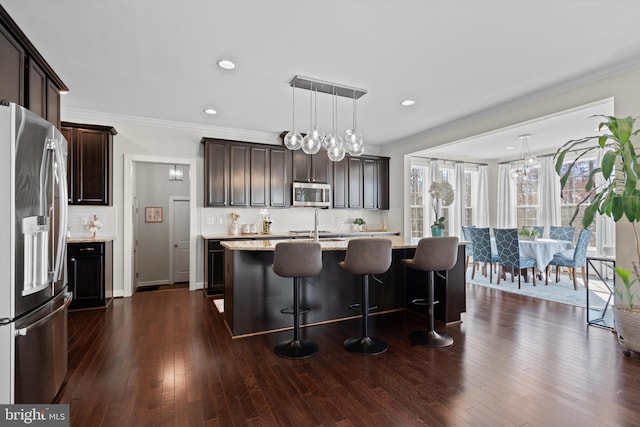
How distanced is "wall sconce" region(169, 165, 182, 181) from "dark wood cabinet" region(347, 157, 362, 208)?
3.34m

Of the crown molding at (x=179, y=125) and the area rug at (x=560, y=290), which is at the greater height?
the crown molding at (x=179, y=125)

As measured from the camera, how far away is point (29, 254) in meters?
1.70

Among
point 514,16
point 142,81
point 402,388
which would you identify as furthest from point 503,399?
point 142,81

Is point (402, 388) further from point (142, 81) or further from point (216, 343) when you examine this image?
point (142, 81)

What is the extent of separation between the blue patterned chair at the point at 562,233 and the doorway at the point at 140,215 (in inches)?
272

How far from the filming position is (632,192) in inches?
108

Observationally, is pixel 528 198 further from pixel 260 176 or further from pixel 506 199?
pixel 260 176

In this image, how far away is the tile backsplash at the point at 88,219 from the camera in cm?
462

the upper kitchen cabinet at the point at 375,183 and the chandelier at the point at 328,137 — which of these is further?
the upper kitchen cabinet at the point at 375,183

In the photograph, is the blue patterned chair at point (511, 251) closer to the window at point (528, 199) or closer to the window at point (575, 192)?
the window at point (575, 192)

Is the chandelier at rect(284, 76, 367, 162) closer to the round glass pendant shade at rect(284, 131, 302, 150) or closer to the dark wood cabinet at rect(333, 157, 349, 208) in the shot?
the round glass pendant shade at rect(284, 131, 302, 150)

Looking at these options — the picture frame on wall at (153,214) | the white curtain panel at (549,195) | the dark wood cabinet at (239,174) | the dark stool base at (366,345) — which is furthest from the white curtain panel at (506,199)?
the picture frame on wall at (153,214)

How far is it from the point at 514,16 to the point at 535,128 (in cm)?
370

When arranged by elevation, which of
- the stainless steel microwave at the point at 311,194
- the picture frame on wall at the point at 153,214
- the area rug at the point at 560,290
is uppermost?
the stainless steel microwave at the point at 311,194
